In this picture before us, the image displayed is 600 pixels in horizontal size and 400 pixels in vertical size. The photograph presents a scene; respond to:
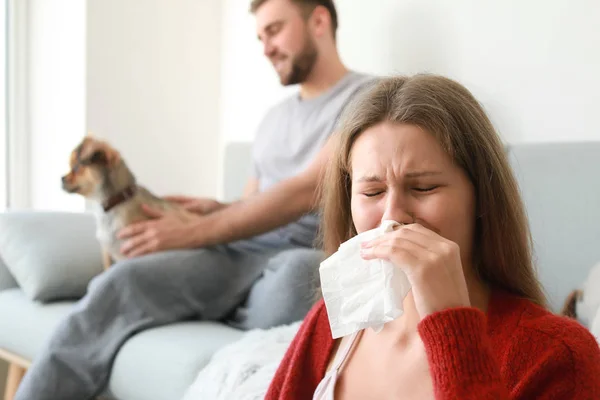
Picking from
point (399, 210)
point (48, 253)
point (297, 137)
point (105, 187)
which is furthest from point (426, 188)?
point (48, 253)

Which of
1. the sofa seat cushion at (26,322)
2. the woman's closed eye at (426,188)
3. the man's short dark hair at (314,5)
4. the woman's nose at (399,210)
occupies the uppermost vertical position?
the man's short dark hair at (314,5)

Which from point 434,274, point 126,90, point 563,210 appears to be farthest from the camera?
point 126,90

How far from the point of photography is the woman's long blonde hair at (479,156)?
0.68 meters

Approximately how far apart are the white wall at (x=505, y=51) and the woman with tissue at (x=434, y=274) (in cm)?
79

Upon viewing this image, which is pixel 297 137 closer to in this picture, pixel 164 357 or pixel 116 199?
pixel 116 199

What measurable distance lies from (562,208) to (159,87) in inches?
71.9

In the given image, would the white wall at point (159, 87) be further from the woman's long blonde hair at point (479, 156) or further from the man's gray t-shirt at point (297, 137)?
the woman's long blonde hair at point (479, 156)

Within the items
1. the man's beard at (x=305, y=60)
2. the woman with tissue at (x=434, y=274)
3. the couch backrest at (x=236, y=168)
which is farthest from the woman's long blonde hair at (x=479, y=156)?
the couch backrest at (x=236, y=168)

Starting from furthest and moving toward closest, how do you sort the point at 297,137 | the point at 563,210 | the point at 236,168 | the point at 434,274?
1. the point at 236,168
2. the point at 297,137
3. the point at 563,210
4. the point at 434,274

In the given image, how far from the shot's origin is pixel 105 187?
1.73 meters

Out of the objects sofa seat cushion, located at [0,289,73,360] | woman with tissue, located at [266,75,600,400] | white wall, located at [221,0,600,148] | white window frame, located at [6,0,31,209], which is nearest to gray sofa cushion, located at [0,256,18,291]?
sofa seat cushion, located at [0,289,73,360]

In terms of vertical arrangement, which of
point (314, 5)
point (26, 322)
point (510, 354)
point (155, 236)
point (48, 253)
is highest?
point (314, 5)

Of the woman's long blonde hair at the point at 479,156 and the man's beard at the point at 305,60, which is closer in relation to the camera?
the woman's long blonde hair at the point at 479,156

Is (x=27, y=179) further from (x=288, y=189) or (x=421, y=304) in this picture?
(x=421, y=304)
